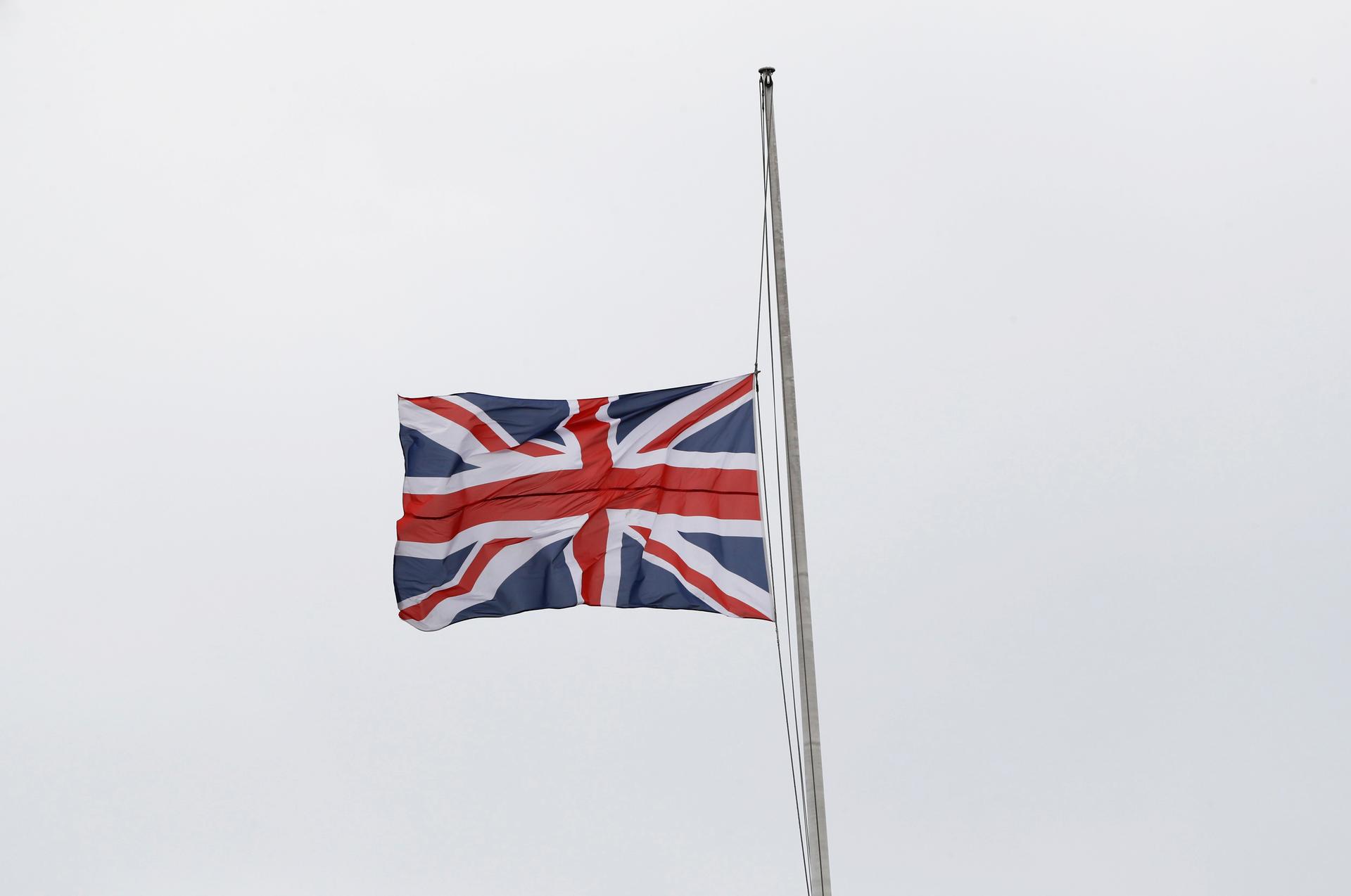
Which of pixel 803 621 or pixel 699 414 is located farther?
pixel 699 414

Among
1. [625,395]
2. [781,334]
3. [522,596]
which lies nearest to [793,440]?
[781,334]

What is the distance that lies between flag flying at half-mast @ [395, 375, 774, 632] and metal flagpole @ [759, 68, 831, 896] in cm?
122

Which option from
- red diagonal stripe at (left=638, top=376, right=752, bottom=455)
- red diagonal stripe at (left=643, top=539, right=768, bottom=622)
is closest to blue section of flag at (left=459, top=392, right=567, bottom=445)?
red diagonal stripe at (left=638, top=376, right=752, bottom=455)

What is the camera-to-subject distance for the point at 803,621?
923 inches

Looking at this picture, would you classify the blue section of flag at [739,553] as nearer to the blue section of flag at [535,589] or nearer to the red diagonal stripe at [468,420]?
the blue section of flag at [535,589]

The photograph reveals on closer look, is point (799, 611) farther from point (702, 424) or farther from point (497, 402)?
point (497, 402)

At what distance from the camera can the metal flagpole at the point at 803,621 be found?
908 inches

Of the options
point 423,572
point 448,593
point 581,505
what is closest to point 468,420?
point 581,505

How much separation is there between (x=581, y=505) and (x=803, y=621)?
4.41 meters

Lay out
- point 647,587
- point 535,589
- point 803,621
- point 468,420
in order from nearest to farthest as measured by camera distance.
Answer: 1. point 803,621
2. point 647,587
3. point 535,589
4. point 468,420

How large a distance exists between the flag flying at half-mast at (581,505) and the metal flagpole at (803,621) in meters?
1.22

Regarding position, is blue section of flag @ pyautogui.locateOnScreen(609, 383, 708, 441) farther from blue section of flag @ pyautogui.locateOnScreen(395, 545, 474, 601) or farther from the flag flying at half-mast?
blue section of flag @ pyautogui.locateOnScreen(395, 545, 474, 601)

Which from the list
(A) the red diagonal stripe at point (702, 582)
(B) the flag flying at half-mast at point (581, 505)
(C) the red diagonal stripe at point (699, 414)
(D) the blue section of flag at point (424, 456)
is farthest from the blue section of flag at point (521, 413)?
(A) the red diagonal stripe at point (702, 582)

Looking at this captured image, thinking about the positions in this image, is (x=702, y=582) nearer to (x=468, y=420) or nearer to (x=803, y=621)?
(x=803, y=621)
